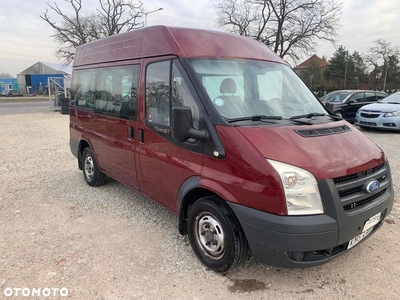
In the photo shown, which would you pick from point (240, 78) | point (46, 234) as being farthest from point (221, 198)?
point (46, 234)

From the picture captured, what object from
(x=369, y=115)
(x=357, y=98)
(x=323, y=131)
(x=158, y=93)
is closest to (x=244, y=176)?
(x=323, y=131)

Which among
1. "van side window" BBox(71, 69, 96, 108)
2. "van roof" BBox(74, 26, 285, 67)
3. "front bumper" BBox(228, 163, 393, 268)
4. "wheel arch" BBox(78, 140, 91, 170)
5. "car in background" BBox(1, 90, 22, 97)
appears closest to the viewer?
"front bumper" BBox(228, 163, 393, 268)

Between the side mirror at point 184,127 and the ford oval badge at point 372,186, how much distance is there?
1515mm

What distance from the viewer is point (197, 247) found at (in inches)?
127

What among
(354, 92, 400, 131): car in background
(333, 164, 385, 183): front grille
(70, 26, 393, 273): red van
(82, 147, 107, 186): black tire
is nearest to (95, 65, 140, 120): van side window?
(70, 26, 393, 273): red van

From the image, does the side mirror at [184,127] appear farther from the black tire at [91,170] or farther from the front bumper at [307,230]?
the black tire at [91,170]

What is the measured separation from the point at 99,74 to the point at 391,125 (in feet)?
34.3

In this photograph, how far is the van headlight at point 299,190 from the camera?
2455 millimetres

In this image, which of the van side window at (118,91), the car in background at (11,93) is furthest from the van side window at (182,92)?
the car in background at (11,93)

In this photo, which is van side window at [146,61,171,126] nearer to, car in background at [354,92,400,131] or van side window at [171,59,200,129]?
van side window at [171,59,200,129]

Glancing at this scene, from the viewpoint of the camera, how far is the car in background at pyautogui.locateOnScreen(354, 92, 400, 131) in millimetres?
11016

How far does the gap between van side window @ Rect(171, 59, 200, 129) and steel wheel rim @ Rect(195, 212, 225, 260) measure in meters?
0.93

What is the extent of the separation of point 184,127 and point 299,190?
1.15 m

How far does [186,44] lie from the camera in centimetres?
329
